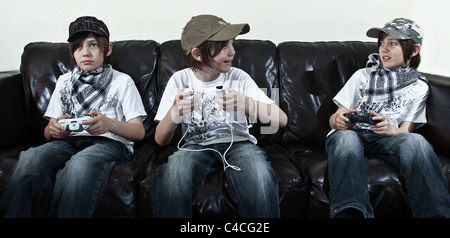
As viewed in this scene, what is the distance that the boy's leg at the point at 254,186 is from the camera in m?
1.31

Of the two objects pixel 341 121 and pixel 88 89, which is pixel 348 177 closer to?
pixel 341 121

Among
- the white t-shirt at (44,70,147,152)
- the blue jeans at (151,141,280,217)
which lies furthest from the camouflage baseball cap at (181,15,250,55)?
the blue jeans at (151,141,280,217)

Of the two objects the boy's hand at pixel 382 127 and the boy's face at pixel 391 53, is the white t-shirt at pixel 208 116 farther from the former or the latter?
the boy's face at pixel 391 53

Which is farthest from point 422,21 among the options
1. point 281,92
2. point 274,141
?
point 274,141

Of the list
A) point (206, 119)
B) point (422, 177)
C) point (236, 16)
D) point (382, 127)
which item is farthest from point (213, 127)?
point (236, 16)

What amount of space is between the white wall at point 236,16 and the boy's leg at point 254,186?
107 centimetres

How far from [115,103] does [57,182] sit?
0.43 meters

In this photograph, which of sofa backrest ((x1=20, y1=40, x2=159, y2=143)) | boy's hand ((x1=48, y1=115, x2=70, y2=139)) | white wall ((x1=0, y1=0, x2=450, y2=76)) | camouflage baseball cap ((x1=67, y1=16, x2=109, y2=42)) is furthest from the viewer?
white wall ((x1=0, y1=0, x2=450, y2=76))

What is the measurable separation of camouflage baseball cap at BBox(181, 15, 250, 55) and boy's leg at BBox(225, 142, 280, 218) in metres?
0.47

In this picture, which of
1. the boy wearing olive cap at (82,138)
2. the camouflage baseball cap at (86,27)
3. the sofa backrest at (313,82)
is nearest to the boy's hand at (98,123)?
the boy wearing olive cap at (82,138)

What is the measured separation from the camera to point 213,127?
1607 millimetres

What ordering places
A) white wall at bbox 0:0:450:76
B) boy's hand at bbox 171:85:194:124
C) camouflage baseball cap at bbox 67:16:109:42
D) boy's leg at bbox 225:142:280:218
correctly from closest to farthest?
boy's leg at bbox 225:142:280:218, boy's hand at bbox 171:85:194:124, camouflage baseball cap at bbox 67:16:109:42, white wall at bbox 0:0:450:76

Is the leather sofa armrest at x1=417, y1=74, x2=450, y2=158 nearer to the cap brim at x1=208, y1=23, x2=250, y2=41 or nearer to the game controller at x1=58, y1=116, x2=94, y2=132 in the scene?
the cap brim at x1=208, y1=23, x2=250, y2=41

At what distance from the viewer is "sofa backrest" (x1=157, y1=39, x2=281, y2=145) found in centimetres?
192
